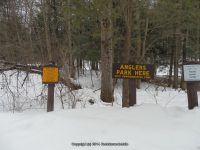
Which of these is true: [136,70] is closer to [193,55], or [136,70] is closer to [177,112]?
[177,112]

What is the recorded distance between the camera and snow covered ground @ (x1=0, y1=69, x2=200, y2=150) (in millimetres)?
4031

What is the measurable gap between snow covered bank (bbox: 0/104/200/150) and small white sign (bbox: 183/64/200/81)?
501 millimetres

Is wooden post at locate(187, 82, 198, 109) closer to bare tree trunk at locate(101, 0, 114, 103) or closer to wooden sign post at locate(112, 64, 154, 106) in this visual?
wooden sign post at locate(112, 64, 154, 106)

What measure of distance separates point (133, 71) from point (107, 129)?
5.15ft

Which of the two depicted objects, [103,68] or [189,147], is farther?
[103,68]

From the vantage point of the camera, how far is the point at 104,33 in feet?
37.2

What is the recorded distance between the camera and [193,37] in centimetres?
1966

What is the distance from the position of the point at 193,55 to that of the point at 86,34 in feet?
26.5

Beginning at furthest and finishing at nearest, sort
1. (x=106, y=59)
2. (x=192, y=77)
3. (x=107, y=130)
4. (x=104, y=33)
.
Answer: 1. (x=106, y=59)
2. (x=104, y=33)
3. (x=192, y=77)
4. (x=107, y=130)

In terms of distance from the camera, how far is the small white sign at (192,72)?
537 centimetres

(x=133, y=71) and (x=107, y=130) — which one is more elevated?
(x=133, y=71)

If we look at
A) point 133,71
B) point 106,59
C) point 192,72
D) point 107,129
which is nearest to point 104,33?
point 106,59

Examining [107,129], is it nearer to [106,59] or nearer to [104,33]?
[104,33]

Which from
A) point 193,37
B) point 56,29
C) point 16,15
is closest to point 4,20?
point 16,15
